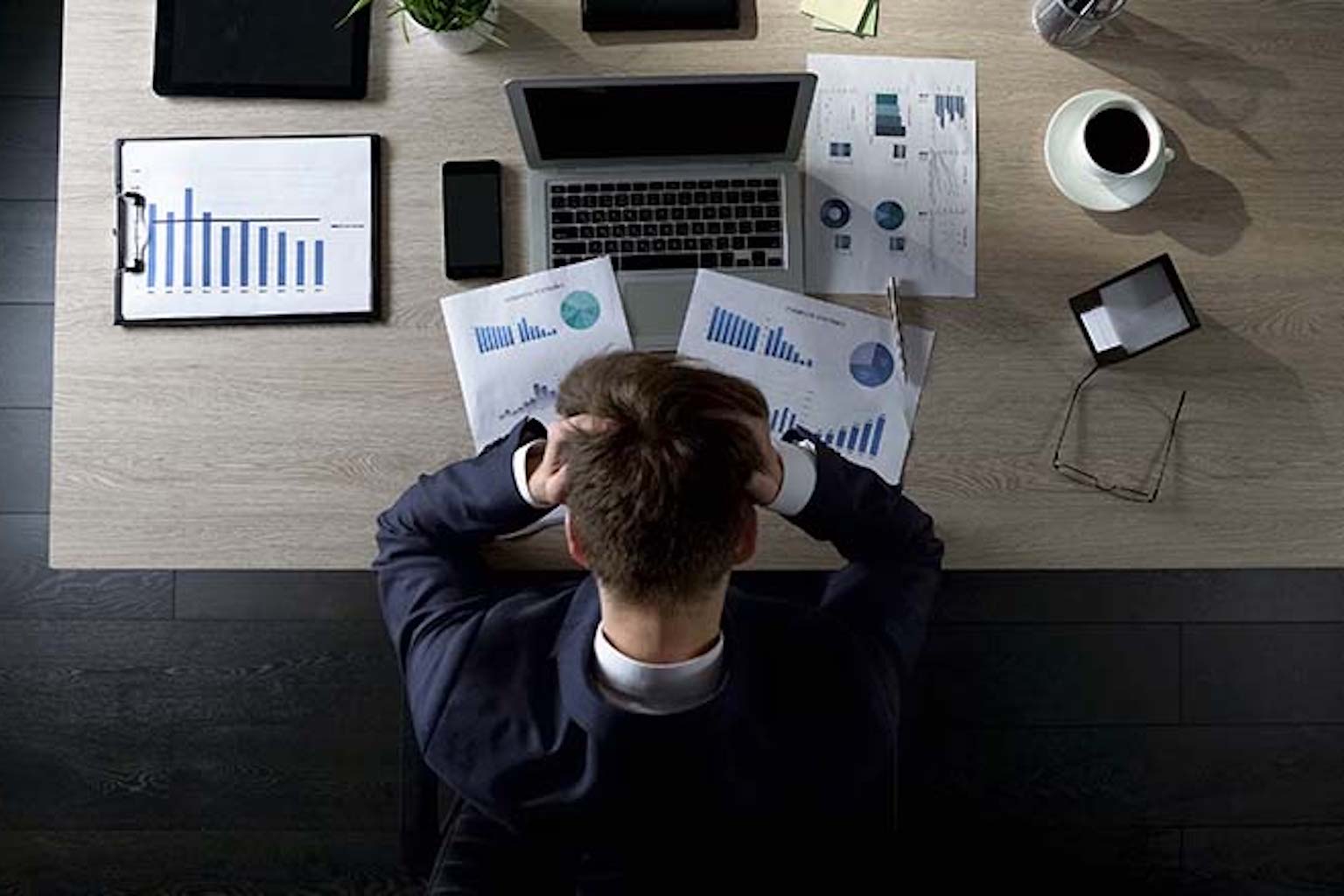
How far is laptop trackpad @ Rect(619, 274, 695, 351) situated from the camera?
133cm

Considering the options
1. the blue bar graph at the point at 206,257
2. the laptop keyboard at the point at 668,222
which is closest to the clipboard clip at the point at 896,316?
the laptop keyboard at the point at 668,222

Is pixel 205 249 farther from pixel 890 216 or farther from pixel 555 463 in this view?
pixel 890 216

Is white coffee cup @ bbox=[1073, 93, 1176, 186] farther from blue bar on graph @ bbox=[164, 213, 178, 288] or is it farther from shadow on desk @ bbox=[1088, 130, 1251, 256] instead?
blue bar on graph @ bbox=[164, 213, 178, 288]

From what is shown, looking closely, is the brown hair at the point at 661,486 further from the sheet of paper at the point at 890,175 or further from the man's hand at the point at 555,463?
the sheet of paper at the point at 890,175

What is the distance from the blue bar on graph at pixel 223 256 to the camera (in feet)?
4.35

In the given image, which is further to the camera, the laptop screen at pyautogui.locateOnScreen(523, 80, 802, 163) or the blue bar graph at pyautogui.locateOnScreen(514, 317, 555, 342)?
the blue bar graph at pyautogui.locateOnScreen(514, 317, 555, 342)

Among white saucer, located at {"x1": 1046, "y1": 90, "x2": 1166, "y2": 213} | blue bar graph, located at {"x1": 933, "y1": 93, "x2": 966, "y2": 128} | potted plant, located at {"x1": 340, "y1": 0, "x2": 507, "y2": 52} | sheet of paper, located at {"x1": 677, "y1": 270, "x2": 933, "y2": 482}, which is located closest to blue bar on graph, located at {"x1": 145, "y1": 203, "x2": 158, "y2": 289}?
potted plant, located at {"x1": 340, "y1": 0, "x2": 507, "y2": 52}

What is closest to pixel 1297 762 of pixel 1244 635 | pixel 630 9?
pixel 1244 635

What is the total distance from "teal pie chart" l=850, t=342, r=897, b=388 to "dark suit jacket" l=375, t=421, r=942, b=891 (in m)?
0.13

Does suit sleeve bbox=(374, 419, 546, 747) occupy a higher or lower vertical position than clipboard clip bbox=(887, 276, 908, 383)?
lower

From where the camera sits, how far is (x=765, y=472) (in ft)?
3.54

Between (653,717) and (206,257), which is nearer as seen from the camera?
(653,717)

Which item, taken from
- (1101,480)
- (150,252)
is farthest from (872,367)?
(150,252)

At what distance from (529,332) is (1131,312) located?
616 mm
